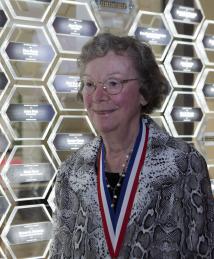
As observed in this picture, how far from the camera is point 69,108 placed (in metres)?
1.47

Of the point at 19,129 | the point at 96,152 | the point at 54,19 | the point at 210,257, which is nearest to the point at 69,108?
the point at 19,129

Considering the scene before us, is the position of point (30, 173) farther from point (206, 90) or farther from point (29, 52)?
point (206, 90)

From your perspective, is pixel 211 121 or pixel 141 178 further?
pixel 211 121

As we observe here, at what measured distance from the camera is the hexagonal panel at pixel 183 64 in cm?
167

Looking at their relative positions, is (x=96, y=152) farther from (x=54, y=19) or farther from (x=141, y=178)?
(x=54, y=19)

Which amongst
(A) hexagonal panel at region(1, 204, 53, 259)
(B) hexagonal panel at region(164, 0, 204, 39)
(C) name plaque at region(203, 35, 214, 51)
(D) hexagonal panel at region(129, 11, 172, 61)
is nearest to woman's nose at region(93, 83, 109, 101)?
(A) hexagonal panel at region(1, 204, 53, 259)

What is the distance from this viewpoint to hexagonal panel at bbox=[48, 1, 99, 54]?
4.73 ft

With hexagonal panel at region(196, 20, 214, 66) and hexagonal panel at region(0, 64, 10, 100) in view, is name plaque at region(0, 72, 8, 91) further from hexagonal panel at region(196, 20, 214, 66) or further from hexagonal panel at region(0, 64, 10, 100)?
hexagonal panel at region(196, 20, 214, 66)

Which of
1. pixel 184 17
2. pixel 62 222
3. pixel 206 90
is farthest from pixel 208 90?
pixel 62 222

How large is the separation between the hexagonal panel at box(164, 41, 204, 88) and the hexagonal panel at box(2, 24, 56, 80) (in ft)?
1.58

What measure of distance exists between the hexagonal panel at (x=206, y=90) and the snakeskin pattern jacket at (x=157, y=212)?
2.60ft

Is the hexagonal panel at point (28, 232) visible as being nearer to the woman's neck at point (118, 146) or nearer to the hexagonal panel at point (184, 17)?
the woman's neck at point (118, 146)

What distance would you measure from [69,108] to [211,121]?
0.64 m

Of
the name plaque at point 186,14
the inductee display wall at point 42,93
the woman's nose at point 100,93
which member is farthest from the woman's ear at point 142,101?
the name plaque at point 186,14
